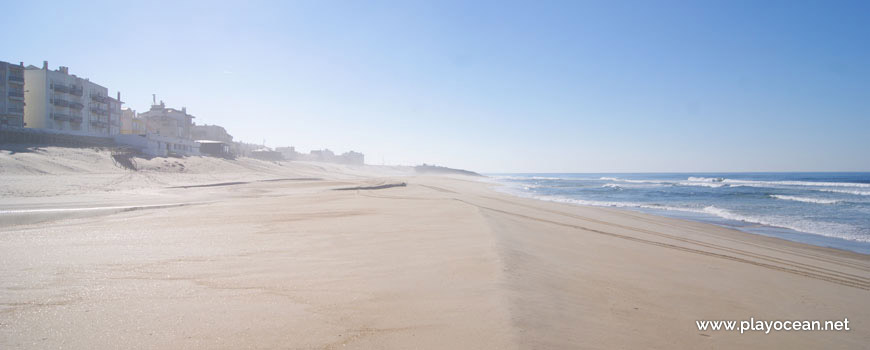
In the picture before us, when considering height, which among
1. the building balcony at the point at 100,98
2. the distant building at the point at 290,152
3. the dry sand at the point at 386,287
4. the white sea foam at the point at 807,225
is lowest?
the white sea foam at the point at 807,225

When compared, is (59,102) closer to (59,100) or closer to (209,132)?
(59,100)

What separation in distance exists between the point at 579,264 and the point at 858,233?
13302 mm

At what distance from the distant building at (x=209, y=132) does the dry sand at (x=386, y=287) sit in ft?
248

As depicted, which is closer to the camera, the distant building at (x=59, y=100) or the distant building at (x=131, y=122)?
the distant building at (x=59, y=100)

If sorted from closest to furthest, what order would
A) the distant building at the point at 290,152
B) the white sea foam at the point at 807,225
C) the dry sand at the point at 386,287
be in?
the dry sand at the point at 386,287 → the white sea foam at the point at 807,225 → the distant building at the point at 290,152

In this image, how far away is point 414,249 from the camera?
516 cm

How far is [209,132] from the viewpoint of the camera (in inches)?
3029

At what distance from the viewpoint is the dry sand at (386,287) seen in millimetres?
2477

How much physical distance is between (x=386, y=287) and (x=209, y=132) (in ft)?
286

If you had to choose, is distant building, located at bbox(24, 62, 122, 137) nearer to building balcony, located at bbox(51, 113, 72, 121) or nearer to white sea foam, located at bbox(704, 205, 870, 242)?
building balcony, located at bbox(51, 113, 72, 121)

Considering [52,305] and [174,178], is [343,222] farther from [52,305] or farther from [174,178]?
[174,178]

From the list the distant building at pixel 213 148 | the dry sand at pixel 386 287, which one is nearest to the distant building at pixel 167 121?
the distant building at pixel 213 148

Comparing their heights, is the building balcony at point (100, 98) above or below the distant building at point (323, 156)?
above

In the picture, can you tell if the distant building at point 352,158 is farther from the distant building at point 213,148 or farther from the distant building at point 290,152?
the distant building at point 213,148
